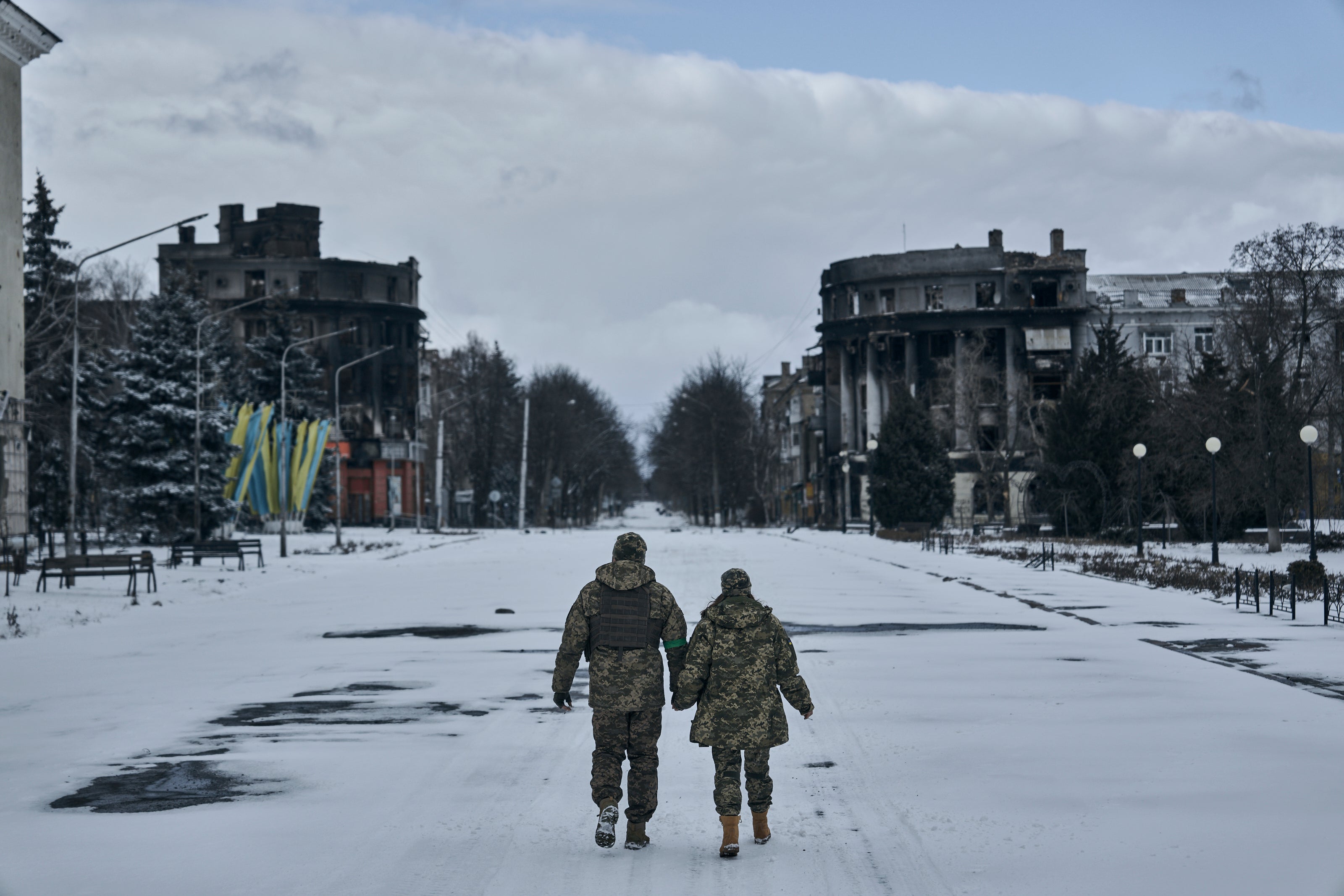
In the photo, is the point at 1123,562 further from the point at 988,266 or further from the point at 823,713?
the point at 988,266

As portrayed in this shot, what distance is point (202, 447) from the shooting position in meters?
53.7

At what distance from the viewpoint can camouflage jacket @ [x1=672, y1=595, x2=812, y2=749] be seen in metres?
7.27

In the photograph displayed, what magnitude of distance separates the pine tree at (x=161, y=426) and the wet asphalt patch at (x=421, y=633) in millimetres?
34127

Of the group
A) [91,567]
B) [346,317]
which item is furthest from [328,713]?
[346,317]

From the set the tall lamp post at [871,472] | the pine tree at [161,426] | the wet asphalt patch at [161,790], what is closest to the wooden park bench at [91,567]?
the wet asphalt patch at [161,790]

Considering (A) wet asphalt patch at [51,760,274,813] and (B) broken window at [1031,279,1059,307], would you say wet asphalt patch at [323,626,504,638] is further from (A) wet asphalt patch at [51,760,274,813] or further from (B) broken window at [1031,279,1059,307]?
(B) broken window at [1031,279,1059,307]

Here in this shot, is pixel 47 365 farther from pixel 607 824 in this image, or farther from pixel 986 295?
pixel 986 295

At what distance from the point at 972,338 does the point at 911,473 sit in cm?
2915

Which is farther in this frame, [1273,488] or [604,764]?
[1273,488]

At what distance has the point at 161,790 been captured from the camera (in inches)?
353

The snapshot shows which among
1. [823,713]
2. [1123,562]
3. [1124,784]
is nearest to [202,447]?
[1123,562]

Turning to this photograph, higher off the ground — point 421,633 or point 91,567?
point 91,567

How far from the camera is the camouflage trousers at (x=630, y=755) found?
737cm

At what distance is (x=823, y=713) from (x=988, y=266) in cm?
8328
